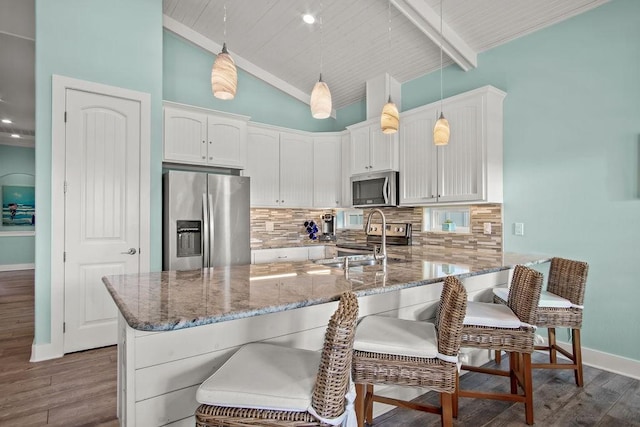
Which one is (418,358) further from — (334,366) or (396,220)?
(396,220)

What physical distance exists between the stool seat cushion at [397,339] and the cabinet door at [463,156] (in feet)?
6.73

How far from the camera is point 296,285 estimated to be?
4.81 ft

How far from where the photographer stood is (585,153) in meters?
2.78

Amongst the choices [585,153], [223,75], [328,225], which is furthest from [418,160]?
[223,75]

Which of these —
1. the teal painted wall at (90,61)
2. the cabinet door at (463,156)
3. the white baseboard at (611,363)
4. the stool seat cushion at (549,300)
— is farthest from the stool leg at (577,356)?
the teal painted wall at (90,61)

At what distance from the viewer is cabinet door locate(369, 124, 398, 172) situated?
157 inches

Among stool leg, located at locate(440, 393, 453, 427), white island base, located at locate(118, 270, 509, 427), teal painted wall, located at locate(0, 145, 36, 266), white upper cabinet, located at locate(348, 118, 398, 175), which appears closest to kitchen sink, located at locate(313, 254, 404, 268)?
white island base, located at locate(118, 270, 509, 427)

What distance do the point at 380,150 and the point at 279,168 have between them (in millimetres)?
1374

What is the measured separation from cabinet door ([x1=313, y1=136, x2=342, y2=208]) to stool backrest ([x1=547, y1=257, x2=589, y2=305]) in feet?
9.23

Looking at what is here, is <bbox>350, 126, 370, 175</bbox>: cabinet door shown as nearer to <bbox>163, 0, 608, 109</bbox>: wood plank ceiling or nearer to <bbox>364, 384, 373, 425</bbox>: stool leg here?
<bbox>163, 0, 608, 109</bbox>: wood plank ceiling

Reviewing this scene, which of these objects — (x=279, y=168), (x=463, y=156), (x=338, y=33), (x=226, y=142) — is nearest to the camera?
(x=463, y=156)

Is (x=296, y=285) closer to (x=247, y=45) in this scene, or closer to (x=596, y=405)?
(x=596, y=405)

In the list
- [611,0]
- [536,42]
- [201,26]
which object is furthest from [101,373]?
[611,0]

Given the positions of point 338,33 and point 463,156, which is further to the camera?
point 338,33
